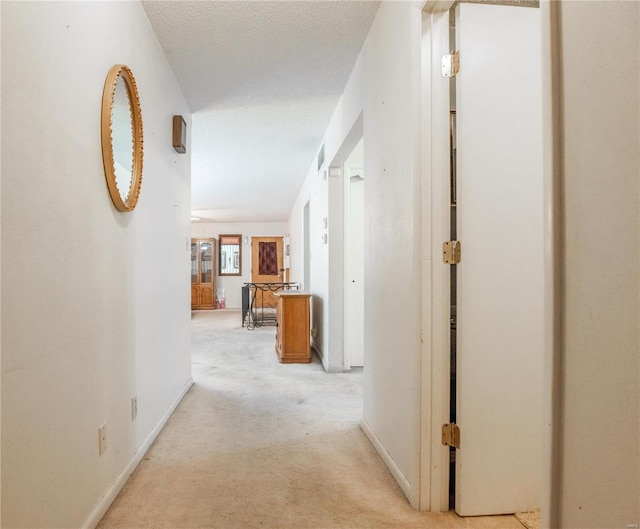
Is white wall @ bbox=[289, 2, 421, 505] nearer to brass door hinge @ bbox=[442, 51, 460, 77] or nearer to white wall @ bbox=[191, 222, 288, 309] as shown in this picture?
brass door hinge @ bbox=[442, 51, 460, 77]

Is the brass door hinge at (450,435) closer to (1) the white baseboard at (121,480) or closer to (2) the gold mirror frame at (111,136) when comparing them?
(1) the white baseboard at (121,480)

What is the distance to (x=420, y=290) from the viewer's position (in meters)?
1.71

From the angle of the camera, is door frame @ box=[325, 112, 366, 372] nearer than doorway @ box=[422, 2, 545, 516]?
No

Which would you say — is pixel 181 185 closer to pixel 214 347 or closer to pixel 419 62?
pixel 419 62

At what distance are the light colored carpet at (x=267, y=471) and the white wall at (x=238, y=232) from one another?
7570mm

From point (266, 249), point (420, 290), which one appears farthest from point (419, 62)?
point (266, 249)

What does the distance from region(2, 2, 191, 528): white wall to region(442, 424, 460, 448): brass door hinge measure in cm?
136

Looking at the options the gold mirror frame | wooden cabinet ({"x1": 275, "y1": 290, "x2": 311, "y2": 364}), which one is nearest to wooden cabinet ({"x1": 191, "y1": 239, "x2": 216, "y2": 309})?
wooden cabinet ({"x1": 275, "y1": 290, "x2": 311, "y2": 364})

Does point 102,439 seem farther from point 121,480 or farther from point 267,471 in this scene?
point 267,471

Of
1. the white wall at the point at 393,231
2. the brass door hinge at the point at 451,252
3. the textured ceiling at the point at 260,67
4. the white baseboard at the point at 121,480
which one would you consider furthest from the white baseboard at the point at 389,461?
the textured ceiling at the point at 260,67

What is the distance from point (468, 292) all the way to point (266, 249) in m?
9.89

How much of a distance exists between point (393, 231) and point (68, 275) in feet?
4.47

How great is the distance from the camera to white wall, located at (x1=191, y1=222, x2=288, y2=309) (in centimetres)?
1103

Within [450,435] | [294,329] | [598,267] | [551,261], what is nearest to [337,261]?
[294,329]
